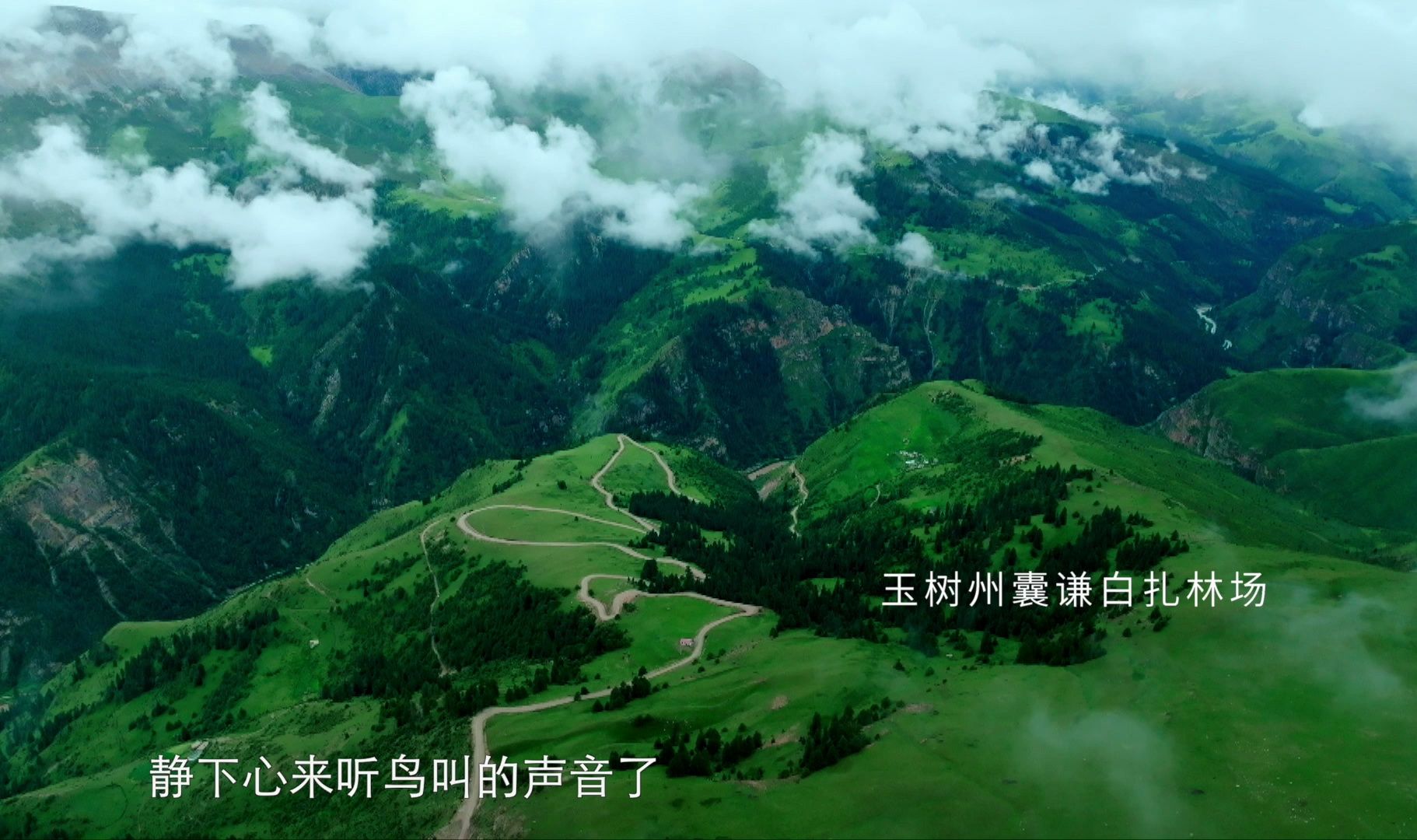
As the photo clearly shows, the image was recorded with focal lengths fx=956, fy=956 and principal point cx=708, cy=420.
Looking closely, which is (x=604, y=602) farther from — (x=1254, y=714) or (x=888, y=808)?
(x=1254, y=714)

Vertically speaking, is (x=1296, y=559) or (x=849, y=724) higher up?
(x=1296, y=559)

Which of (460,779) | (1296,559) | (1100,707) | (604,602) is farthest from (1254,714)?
(604,602)

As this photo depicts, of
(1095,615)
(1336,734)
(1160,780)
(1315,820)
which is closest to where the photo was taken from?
(1315,820)

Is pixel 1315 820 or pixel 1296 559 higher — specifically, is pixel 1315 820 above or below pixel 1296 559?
below

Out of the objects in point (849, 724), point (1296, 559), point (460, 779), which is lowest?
point (460, 779)

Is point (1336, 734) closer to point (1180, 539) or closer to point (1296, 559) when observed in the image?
point (1296, 559)

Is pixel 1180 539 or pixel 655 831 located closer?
pixel 655 831

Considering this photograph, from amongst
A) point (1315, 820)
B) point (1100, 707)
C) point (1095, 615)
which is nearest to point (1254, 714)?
point (1100, 707)

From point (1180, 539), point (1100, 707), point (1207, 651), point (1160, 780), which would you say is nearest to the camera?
point (1160, 780)

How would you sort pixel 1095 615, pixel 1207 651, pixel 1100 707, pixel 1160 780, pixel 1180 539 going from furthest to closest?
pixel 1180 539, pixel 1095 615, pixel 1207 651, pixel 1100 707, pixel 1160 780
